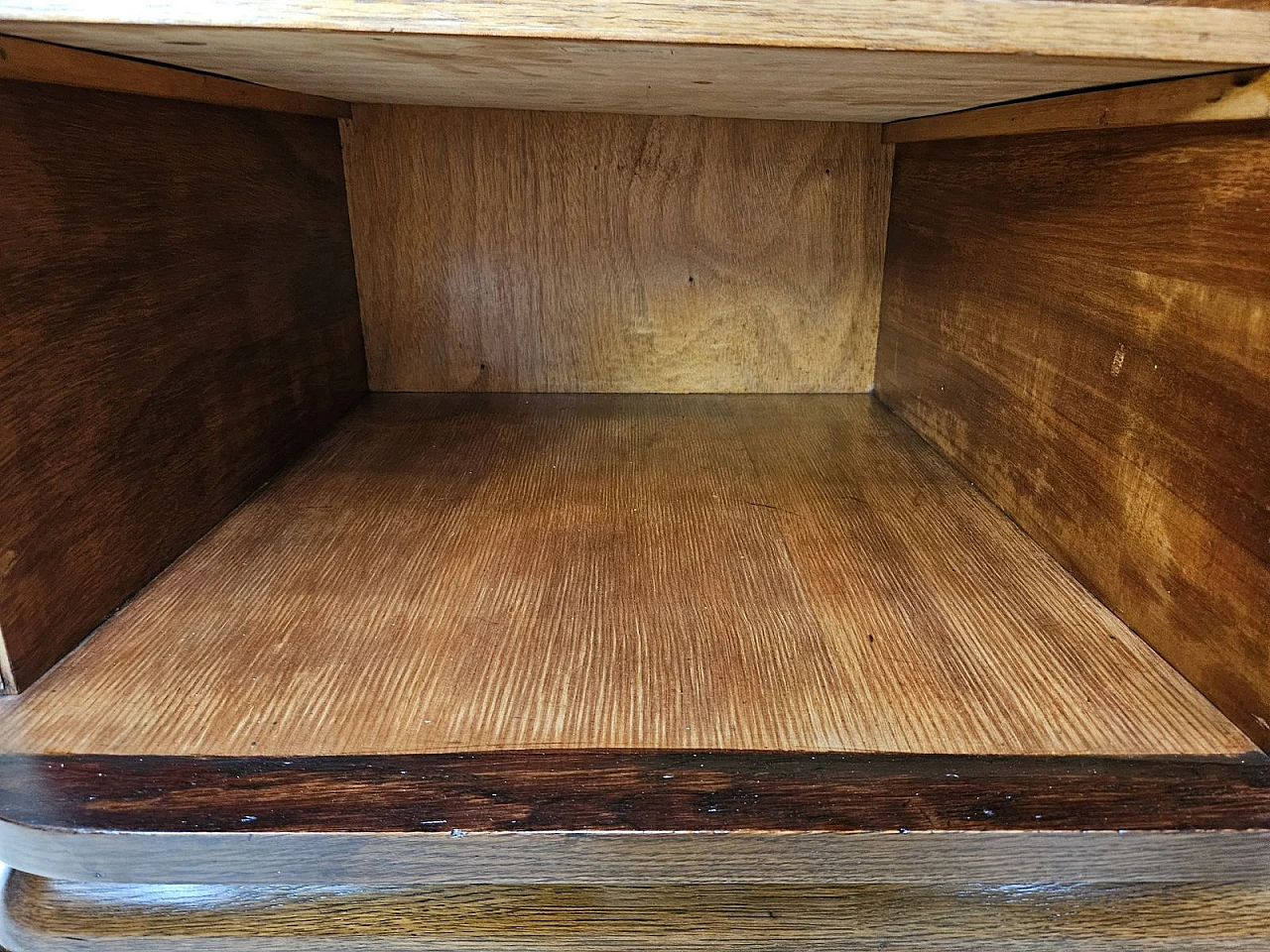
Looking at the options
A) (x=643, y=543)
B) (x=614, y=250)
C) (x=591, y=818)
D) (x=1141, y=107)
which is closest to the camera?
(x=591, y=818)

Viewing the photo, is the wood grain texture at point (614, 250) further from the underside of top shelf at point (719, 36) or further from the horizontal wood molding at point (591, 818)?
the horizontal wood molding at point (591, 818)

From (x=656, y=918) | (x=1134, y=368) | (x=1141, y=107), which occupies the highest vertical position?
(x=1141, y=107)

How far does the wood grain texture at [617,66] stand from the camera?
43 cm

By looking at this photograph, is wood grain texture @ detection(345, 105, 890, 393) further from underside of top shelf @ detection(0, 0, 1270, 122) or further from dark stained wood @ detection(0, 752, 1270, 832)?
dark stained wood @ detection(0, 752, 1270, 832)

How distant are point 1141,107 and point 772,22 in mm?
265

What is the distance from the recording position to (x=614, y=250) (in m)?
1.07

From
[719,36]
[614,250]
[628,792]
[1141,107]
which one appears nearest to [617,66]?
[719,36]

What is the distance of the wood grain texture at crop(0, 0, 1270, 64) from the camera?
1.31 feet

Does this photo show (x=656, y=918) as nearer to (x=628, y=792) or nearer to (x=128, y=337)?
(x=628, y=792)

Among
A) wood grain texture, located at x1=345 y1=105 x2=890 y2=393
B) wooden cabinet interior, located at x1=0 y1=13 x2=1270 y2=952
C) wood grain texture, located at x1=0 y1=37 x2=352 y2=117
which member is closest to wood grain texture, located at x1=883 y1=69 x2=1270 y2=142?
wooden cabinet interior, located at x1=0 y1=13 x2=1270 y2=952

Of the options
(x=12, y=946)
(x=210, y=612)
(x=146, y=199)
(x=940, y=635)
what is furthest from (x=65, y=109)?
(x=940, y=635)

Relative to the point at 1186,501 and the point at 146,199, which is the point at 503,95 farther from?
the point at 1186,501

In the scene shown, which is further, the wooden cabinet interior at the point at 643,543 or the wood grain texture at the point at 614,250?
the wood grain texture at the point at 614,250

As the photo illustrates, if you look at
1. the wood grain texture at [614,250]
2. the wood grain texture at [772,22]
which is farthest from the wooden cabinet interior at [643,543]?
the wood grain texture at [614,250]
